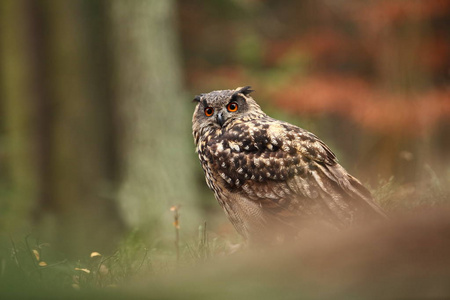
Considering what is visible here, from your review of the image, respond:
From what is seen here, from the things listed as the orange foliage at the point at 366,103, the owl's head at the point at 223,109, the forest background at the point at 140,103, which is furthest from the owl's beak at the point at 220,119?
the orange foliage at the point at 366,103

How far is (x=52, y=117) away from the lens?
9117 millimetres

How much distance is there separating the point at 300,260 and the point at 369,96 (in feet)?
31.3

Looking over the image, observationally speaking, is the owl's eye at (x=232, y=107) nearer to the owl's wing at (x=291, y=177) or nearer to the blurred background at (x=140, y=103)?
the owl's wing at (x=291, y=177)

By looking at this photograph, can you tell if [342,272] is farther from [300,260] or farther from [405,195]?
[405,195]

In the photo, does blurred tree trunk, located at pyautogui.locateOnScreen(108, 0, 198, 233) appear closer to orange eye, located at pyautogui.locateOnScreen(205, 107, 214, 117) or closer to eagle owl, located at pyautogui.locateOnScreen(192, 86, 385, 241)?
orange eye, located at pyautogui.locateOnScreen(205, 107, 214, 117)

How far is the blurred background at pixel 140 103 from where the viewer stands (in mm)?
9031

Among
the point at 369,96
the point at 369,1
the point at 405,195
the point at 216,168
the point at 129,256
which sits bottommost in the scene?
the point at 129,256

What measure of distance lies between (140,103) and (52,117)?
1.54m

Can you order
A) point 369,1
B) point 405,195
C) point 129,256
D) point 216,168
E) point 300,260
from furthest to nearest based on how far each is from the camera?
1. point 369,1
2. point 405,195
3. point 129,256
4. point 216,168
5. point 300,260

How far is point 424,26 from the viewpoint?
30.9 feet

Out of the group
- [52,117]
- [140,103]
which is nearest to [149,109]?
[140,103]

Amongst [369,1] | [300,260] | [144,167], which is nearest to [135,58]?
[144,167]

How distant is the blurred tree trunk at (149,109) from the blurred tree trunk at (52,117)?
65 cm

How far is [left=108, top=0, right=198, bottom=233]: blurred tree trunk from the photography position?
9.80 meters
